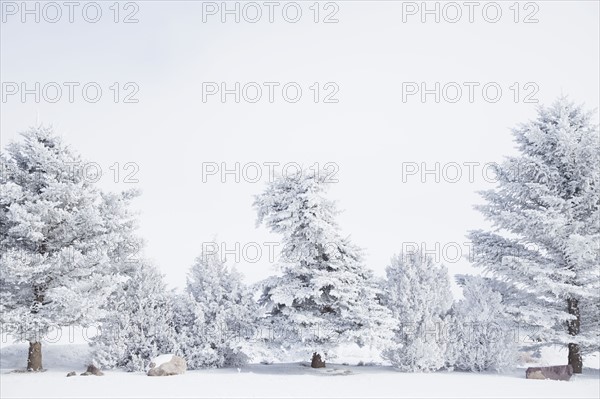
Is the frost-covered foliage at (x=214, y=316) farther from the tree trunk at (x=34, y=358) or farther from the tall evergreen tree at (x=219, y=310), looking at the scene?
the tree trunk at (x=34, y=358)

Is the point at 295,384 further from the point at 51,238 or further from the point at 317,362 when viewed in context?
the point at 51,238

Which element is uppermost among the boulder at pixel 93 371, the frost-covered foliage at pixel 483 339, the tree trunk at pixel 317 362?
the frost-covered foliage at pixel 483 339

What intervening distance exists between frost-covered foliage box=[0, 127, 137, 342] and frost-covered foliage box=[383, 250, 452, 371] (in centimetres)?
1156

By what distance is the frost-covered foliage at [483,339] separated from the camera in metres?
19.1

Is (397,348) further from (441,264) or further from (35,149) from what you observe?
(35,149)

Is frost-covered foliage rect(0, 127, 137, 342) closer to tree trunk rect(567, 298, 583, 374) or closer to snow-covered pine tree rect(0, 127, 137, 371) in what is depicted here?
snow-covered pine tree rect(0, 127, 137, 371)

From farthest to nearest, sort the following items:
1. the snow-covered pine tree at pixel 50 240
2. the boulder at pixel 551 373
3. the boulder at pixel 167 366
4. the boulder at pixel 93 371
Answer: the snow-covered pine tree at pixel 50 240
the boulder at pixel 93 371
the boulder at pixel 167 366
the boulder at pixel 551 373

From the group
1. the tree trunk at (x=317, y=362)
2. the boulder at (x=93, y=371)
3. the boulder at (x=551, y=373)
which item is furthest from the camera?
the tree trunk at (x=317, y=362)

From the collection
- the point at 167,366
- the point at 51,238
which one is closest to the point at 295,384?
the point at 167,366

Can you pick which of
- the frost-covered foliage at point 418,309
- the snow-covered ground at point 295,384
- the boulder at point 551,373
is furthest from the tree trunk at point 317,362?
the boulder at point 551,373

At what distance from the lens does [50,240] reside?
20.7m

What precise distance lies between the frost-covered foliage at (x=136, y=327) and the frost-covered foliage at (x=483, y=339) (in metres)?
11.4

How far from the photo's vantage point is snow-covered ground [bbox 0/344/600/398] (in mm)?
14031

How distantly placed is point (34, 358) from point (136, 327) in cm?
421
